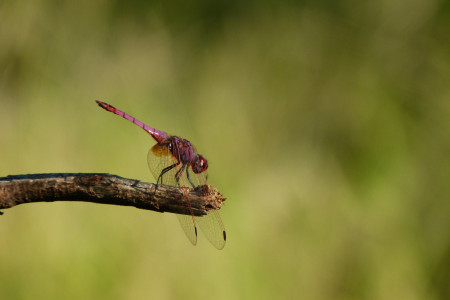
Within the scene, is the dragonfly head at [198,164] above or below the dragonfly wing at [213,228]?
above

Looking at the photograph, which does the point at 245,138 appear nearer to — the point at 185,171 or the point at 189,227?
the point at 185,171

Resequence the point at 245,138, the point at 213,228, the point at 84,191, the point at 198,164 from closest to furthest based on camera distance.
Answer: the point at 84,191, the point at 213,228, the point at 198,164, the point at 245,138

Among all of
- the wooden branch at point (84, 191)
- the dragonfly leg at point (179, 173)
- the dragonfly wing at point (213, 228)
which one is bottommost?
the dragonfly wing at point (213, 228)

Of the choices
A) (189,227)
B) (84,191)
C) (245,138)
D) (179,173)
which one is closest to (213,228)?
(189,227)

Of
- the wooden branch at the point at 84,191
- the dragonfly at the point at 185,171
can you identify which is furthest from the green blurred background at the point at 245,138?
the wooden branch at the point at 84,191

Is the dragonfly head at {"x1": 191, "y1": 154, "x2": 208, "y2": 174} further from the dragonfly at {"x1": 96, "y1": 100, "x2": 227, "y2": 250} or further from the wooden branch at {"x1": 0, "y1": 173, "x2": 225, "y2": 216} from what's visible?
the wooden branch at {"x1": 0, "y1": 173, "x2": 225, "y2": 216}

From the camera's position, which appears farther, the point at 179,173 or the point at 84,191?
the point at 179,173

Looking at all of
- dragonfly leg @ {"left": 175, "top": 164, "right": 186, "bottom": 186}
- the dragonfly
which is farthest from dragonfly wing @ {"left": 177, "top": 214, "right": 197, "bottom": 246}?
dragonfly leg @ {"left": 175, "top": 164, "right": 186, "bottom": 186}

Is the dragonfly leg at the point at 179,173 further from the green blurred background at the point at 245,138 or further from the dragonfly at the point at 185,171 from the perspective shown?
the green blurred background at the point at 245,138

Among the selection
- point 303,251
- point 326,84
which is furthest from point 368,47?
point 303,251
